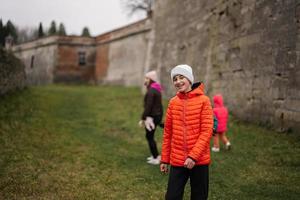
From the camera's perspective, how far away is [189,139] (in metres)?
3.57

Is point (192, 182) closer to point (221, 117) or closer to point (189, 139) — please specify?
point (189, 139)

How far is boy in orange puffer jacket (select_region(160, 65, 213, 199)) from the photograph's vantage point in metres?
3.51

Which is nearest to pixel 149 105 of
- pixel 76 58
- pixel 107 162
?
pixel 107 162

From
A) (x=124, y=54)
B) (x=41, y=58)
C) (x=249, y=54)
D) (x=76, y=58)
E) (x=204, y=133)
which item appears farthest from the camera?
(x=41, y=58)

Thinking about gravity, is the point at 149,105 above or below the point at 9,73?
below

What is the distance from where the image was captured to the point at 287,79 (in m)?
7.80

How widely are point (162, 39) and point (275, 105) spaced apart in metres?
10.1

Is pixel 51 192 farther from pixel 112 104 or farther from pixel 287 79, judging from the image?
pixel 112 104

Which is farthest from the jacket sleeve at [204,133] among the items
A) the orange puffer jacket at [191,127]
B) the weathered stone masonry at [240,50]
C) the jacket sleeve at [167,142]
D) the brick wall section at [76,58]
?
the brick wall section at [76,58]

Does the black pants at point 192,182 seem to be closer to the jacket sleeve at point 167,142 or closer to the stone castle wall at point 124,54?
the jacket sleeve at point 167,142

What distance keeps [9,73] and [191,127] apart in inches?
373

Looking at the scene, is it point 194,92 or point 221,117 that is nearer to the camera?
point 194,92

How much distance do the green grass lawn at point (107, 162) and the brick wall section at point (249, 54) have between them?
62 centimetres

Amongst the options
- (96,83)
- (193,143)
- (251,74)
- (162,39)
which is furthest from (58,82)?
(193,143)
